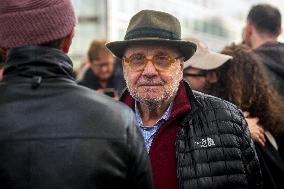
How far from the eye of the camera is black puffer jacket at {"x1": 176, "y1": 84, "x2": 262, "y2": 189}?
3402mm

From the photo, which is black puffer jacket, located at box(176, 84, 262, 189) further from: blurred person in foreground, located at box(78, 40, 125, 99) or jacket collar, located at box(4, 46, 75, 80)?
blurred person in foreground, located at box(78, 40, 125, 99)

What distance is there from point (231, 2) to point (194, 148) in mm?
48018

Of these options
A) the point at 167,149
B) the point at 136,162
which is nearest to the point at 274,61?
the point at 167,149

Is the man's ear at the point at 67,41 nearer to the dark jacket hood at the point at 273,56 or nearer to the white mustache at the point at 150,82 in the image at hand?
the white mustache at the point at 150,82

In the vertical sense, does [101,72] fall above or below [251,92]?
below

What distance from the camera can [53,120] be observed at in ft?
7.63

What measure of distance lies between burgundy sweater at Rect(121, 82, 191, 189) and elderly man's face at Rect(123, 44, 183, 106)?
107 mm

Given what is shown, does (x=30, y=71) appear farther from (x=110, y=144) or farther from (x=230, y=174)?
(x=230, y=174)

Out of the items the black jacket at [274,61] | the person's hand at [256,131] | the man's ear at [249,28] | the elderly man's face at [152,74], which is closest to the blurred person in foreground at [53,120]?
the elderly man's face at [152,74]

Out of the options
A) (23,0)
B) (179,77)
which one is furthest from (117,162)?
(179,77)

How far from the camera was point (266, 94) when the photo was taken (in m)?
4.38

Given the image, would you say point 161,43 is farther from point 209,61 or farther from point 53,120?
point 53,120

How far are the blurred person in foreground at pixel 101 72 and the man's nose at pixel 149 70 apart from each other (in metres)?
4.11

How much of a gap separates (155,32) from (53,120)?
1.52 metres
